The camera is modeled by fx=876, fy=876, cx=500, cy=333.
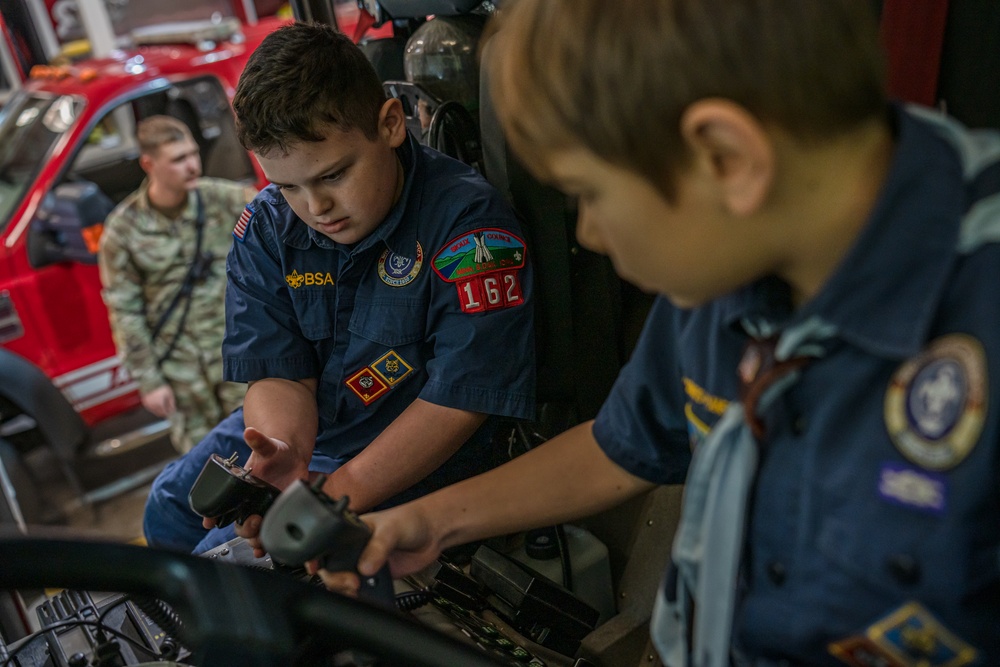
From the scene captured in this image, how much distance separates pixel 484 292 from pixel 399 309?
0.16m

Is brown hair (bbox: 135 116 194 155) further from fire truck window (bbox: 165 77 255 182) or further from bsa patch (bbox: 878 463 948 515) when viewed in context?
bsa patch (bbox: 878 463 948 515)

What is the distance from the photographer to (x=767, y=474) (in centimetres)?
74

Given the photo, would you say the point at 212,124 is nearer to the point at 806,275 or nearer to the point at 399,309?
the point at 399,309

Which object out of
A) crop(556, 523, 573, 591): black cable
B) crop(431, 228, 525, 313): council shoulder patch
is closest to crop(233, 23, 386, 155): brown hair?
crop(431, 228, 525, 313): council shoulder patch

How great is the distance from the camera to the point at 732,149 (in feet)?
2.05

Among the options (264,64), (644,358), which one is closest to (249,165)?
(264,64)

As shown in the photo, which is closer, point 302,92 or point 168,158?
point 302,92

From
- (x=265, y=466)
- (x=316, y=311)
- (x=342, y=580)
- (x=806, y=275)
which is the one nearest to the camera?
(x=806, y=275)

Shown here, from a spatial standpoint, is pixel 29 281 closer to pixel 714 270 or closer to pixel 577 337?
pixel 577 337

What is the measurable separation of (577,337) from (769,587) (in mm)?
885

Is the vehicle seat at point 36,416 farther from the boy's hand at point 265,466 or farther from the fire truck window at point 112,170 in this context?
the boy's hand at point 265,466

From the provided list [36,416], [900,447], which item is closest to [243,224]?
[900,447]

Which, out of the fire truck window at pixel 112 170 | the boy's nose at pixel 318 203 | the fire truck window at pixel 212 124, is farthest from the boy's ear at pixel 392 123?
the fire truck window at pixel 112 170

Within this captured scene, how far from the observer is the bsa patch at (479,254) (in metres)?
Answer: 1.42
